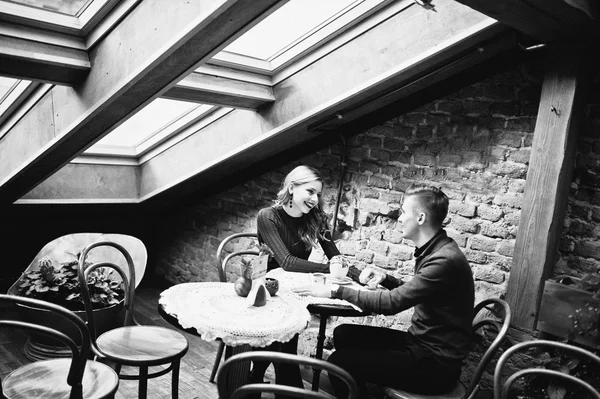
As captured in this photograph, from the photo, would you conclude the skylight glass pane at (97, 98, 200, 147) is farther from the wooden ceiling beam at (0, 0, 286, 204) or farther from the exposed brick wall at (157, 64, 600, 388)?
the exposed brick wall at (157, 64, 600, 388)

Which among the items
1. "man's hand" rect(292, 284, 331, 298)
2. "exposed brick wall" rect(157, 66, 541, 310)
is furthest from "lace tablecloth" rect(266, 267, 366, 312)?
"exposed brick wall" rect(157, 66, 541, 310)

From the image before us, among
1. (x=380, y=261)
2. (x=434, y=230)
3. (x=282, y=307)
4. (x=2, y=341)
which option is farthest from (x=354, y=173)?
(x=2, y=341)

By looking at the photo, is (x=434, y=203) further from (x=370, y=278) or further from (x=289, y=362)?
(x=289, y=362)

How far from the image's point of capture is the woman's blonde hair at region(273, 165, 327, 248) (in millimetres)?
3221

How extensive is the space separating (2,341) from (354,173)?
103 inches

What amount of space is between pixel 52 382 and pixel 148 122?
234 centimetres

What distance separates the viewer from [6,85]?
3234mm

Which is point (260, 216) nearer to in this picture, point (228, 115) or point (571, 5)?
point (228, 115)

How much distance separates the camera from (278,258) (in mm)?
3068

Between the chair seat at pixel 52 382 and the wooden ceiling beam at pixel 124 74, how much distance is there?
4.43 ft

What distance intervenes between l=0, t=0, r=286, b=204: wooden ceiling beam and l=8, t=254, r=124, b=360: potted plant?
0.66m

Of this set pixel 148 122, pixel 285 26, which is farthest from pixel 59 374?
pixel 148 122

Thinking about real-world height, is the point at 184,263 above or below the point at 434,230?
below

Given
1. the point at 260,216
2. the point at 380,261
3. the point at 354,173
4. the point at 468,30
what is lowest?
the point at 380,261
